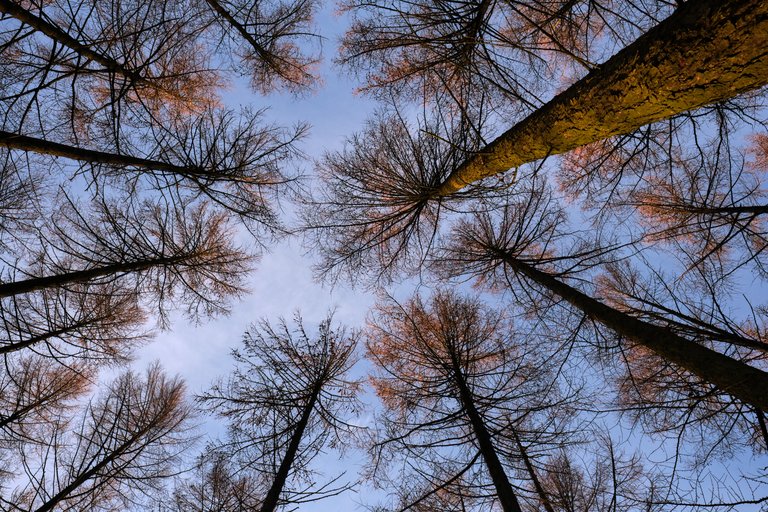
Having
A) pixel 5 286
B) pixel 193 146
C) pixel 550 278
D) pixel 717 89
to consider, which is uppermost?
pixel 193 146

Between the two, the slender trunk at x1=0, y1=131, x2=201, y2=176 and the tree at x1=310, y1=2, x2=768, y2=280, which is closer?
the tree at x1=310, y1=2, x2=768, y2=280

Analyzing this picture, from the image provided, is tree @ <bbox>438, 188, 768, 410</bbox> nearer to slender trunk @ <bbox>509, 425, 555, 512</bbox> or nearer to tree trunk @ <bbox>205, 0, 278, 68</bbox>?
slender trunk @ <bbox>509, 425, 555, 512</bbox>

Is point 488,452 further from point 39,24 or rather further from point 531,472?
point 39,24

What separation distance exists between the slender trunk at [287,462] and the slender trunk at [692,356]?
3.99 m

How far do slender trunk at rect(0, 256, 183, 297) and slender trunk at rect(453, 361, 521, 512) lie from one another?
4.28 meters

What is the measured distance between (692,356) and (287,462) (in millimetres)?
4539

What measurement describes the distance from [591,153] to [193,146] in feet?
18.0

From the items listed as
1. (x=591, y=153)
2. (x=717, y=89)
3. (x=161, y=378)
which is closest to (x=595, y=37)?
(x=591, y=153)

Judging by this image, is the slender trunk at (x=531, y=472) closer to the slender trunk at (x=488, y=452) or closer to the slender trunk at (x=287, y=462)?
the slender trunk at (x=488, y=452)

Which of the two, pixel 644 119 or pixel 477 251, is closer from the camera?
pixel 644 119

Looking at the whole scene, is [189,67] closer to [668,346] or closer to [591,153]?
Result: [591,153]

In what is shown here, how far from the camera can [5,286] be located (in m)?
3.59

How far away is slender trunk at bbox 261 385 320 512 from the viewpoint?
12.5 feet

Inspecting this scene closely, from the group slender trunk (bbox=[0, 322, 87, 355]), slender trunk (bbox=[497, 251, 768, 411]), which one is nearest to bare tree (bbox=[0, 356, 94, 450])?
slender trunk (bbox=[0, 322, 87, 355])
